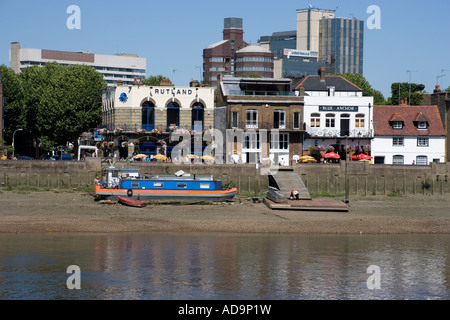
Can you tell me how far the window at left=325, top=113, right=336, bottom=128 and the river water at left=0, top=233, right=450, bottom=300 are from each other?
95.5 feet

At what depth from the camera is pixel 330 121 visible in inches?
2810

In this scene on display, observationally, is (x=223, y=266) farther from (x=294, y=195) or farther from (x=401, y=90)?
(x=401, y=90)

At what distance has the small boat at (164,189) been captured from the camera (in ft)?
170

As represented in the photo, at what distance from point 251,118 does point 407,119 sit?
18236 millimetres

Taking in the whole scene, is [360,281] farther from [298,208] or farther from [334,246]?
[298,208]

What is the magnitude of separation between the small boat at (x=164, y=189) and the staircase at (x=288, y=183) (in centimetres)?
448

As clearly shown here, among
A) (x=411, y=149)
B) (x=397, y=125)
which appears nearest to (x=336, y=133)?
(x=397, y=125)

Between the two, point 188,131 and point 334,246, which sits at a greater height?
point 188,131

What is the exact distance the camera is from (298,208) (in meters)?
50.4

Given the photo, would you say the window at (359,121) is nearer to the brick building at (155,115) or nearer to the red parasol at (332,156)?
the red parasol at (332,156)
